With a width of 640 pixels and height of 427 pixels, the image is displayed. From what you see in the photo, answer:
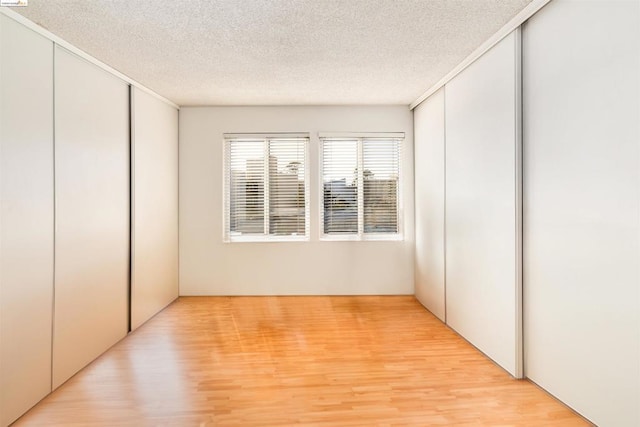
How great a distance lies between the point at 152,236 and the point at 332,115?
10.1 ft

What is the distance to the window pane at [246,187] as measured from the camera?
5.30 meters

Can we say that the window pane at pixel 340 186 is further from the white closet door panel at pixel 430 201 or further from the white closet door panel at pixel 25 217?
the white closet door panel at pixel 25 217

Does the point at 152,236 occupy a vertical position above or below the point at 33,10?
below

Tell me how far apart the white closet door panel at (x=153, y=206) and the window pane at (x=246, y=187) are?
83cm

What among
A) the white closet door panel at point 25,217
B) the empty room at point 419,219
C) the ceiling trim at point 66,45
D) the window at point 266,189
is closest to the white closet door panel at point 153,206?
the empty room at point 419,219

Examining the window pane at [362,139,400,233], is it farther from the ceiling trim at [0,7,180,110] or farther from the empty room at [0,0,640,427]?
the ceiling trim at [0,7,180,110]

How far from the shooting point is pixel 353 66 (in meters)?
3.59

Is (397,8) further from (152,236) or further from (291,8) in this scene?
(152,236)

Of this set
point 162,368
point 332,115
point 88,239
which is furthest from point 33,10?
point 332,115

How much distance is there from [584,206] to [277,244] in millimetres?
3900

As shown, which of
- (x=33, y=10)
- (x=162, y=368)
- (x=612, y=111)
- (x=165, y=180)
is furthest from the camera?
(x=165, y=180)

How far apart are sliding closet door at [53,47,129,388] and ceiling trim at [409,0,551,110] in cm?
363

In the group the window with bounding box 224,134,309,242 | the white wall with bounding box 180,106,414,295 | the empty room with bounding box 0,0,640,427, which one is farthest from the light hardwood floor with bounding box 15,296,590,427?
the window with bounding box 224,134,309,242

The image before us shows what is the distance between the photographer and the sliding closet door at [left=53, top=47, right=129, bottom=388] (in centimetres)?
277
